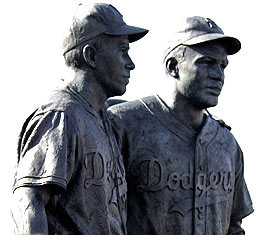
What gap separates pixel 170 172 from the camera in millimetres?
12805

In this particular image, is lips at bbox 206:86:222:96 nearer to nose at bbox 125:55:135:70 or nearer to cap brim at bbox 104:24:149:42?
cap brim at bbox 104:24:149:42

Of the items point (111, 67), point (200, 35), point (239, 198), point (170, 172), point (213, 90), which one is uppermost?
point (200, 35)

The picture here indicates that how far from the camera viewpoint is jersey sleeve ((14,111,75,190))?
11195mm

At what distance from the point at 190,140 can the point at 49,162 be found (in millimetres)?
2098

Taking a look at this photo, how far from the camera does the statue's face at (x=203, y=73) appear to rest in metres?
12.8

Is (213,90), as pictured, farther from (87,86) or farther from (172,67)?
(87,86)

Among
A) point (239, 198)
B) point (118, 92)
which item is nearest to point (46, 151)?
point (118, 92)

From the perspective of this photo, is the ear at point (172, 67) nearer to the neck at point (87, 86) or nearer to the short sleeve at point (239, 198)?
the short sleeve at point (239, 198)

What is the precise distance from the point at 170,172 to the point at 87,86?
139 centimetres

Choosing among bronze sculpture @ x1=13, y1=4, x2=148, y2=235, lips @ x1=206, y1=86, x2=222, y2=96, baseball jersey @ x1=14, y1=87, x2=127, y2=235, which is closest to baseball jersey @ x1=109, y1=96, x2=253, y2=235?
lips @ x1=206, y1=86, x2=222, y2=96

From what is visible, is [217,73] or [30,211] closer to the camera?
[30,211]

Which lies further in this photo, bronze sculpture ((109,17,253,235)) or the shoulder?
bronze sculpture ((109,17,253,235))

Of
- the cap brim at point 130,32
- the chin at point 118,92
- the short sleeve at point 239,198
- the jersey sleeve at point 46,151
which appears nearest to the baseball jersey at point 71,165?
the jersey sleeve at point 46,151

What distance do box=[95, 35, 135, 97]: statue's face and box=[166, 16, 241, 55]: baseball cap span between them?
43.2 inches
